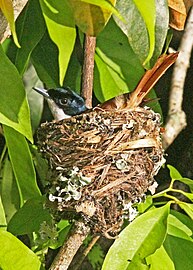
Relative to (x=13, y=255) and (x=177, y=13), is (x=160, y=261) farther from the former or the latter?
(x=177, y=13)

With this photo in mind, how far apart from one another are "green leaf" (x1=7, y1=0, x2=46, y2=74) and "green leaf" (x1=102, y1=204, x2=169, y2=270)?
38cm

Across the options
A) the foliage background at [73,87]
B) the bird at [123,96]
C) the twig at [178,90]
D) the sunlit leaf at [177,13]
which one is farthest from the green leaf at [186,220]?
the twig at [178,90]

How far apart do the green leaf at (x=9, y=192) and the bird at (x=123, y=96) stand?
0.35 meters

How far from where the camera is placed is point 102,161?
1.29 meters

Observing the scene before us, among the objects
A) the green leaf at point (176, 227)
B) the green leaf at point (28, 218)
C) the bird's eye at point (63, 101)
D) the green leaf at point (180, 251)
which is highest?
the bird's eye at point (63, 101)

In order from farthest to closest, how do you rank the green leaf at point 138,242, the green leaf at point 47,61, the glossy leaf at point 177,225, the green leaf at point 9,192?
1. the green leaf at point 9,192
2. the green leaf at point 47,61
3. the glossy leaf at point 177,225
4. the green leaf at point 138,242

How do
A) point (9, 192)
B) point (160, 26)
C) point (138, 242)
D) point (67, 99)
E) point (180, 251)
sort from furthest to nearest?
point (9, 192)
point (67, 99)
point (180, 251)
point (138, 242)
point (160, 26)

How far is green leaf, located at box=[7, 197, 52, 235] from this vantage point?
1375 millimetres

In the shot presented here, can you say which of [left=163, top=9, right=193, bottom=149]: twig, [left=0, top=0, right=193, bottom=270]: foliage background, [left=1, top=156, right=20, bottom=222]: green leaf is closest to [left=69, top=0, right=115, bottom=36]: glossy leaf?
[left=0, top=0, right=193, bottom=270]: foliage background

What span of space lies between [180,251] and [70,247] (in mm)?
231

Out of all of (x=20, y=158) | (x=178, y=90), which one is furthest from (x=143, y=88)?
(x=178, y=90)

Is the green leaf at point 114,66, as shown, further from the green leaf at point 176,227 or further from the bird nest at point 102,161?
the green leaf at point 176,227

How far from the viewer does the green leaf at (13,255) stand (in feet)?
3.62

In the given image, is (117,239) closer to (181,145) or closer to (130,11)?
(130,11)
